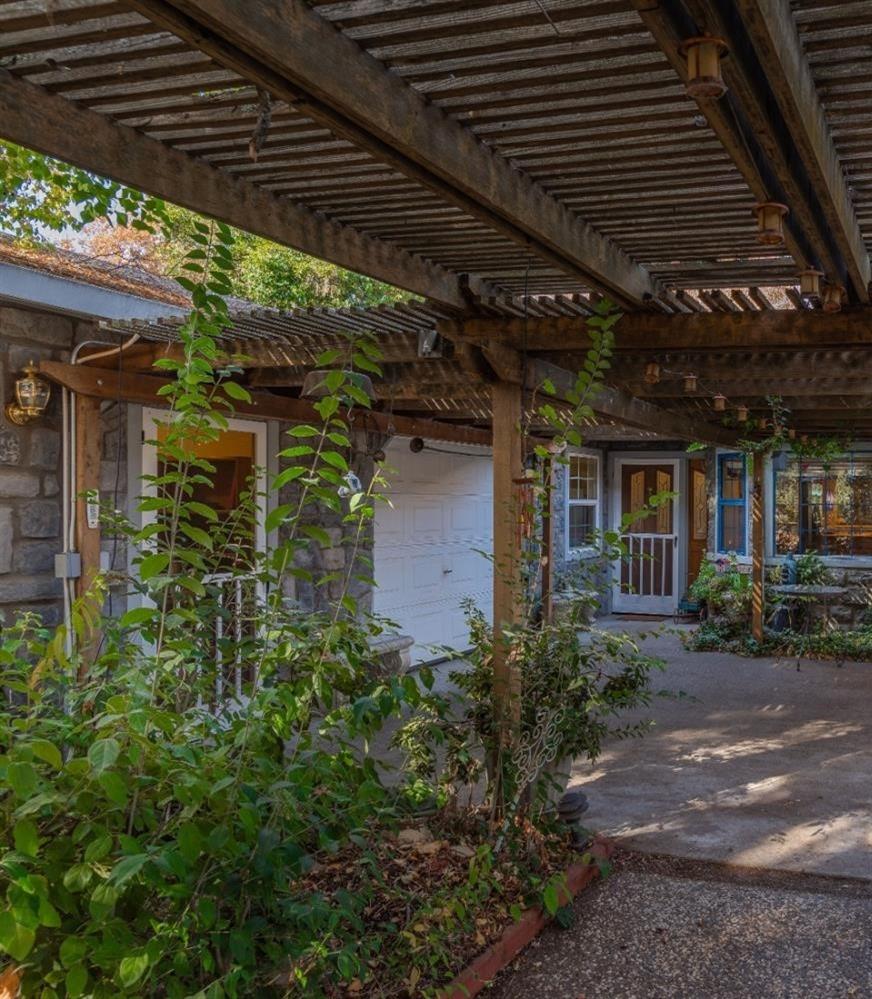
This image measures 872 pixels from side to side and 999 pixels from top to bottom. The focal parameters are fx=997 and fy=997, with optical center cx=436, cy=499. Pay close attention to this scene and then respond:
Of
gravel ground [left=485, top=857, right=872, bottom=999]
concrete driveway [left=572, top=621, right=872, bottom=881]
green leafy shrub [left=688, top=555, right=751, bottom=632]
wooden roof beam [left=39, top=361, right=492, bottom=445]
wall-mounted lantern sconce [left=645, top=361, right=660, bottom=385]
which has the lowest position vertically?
gravel ground [left=485, top=857, right=872, bottom=999]

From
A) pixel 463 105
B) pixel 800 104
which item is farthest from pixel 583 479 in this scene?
pixel 800 104

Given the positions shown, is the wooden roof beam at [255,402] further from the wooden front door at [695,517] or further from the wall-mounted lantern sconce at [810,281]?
the wooden front door at [695,517]

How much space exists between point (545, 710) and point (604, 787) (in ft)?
5.61

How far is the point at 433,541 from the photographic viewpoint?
30.3 feet

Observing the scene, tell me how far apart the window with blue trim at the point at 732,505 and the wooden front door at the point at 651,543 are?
754 mm

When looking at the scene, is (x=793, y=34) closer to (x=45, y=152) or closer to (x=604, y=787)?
(x=45, y=152)

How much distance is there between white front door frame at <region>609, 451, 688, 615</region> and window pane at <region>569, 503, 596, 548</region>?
13.6 inches

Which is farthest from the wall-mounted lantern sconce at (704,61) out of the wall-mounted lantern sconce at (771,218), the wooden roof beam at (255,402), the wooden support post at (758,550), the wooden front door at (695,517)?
the wooden front door at (695,517)

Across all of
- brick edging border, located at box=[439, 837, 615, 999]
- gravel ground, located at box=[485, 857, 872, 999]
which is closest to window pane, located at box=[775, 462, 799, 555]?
gravel ground, located at box=[485, 857, 872, 999]

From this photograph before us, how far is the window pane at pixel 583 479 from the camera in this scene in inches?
482

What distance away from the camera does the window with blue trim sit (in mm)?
12031

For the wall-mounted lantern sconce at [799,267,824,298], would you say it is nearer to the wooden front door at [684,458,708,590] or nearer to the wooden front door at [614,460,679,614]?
the wooden front door at [614,460,679,614]

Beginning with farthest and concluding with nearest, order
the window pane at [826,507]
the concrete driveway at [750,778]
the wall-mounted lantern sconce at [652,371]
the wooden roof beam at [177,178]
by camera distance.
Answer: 1. the window pane at [826,507]
2. the wall-mounted lantern sconce at [652,371]
3. the concrete driveway at [750,778]
4. the wooden roof beam at [177,178]

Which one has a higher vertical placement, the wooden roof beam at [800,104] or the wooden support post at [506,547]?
the wooden roof beam at [800,104]
